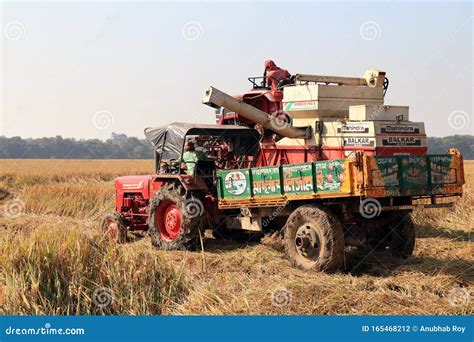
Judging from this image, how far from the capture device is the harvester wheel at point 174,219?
35.5 ft

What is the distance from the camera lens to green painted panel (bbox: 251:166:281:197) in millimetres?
9562

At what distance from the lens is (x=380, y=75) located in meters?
11.0

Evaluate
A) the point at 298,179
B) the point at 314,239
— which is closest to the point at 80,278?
the point at 314,239

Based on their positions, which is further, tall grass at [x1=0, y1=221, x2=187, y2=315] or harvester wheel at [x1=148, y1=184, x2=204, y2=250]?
harvester wheel at [x1=148, y1=184, x2=204, y2=250]

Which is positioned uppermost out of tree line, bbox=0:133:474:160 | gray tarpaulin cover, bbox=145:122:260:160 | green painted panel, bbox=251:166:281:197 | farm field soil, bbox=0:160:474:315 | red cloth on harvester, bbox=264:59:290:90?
tree line, bbox=0:133:474:160

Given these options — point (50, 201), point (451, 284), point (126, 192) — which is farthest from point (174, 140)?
point (50, 201)

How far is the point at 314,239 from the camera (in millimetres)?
8953

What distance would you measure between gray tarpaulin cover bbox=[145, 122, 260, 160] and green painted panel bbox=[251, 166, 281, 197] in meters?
1.70

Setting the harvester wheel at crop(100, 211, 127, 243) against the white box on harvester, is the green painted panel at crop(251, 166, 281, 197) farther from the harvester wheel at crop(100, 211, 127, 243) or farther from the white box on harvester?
the harvester wheel at crop(100, 211, 127, 243)

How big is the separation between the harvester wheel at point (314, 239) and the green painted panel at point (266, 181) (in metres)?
0.57

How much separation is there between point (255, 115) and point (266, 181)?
1.42m

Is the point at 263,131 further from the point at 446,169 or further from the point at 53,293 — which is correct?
the point at 53,293

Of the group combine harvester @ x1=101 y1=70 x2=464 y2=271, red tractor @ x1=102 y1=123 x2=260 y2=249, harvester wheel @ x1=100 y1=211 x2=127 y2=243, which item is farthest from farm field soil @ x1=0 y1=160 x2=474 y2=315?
harvester wheel @ x1=100 y1=211 x2=127 y2=243

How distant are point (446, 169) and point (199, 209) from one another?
13.7ft
